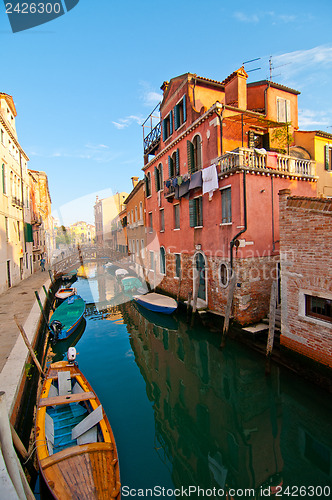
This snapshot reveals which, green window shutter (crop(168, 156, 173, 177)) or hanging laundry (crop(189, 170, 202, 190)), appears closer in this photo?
hanging laundry (crop(189, 170, 202, 190))

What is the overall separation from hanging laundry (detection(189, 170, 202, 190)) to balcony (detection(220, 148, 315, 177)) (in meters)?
1.56

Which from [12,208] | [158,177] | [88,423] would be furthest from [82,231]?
[88,423]

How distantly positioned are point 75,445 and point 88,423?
39 centimetres

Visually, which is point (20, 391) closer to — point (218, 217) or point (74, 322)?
point (74, 322)

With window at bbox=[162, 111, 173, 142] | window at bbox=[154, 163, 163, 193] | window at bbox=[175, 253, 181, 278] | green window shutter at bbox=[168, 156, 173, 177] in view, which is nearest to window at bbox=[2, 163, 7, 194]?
window at bbox=[154, 163, 163, 193]

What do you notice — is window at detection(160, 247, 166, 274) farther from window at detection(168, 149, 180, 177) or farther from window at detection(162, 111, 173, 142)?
window at detection(162, 111, 173, 142)

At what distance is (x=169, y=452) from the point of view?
544 cm

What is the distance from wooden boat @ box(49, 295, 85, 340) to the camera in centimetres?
1159

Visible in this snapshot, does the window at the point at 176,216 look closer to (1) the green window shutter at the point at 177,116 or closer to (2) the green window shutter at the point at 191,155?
(2) the green window shutter at the point at 191,155

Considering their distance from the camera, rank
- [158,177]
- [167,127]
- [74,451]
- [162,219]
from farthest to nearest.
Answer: [158,177]
[162,219]
[167,127]
[74,451]

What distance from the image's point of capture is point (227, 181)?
10562 millimetres

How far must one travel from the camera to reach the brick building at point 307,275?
6.74 meters

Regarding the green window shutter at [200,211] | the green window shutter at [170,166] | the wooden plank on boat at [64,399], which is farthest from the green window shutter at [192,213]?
the wooden plank on boat at [64,399]

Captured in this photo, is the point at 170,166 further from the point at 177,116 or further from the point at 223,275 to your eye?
the point at 223,275
